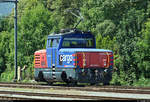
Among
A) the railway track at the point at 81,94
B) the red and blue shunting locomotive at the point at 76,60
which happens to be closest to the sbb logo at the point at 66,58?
the red and blue shunting locomotive at the point at 76,60

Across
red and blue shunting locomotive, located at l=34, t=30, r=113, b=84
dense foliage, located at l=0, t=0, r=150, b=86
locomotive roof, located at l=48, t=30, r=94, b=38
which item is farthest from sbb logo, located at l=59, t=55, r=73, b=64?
dense foliage, located at l=0, t=0, r=150, b=86

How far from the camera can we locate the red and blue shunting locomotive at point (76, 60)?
22.4 m

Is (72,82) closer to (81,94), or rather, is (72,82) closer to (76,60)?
(76,60)

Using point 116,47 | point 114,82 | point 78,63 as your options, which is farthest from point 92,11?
point 78,63

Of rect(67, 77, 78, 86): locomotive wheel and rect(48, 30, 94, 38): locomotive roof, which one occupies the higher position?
rect(48, 30, 94, 38): locomotive roof

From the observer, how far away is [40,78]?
25859 millimetres

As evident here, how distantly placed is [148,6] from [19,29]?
47.3 feet

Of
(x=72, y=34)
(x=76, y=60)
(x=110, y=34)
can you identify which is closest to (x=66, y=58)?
(x=76, y=60)

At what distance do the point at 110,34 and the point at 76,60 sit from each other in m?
17.3

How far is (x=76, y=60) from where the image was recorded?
2230 centimetres

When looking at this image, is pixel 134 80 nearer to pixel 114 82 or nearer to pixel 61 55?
pixel 114 82

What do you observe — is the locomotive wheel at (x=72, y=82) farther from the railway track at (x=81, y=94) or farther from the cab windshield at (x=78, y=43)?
the railway track at (x=81, y=94)

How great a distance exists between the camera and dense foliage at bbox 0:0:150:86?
31078 mm

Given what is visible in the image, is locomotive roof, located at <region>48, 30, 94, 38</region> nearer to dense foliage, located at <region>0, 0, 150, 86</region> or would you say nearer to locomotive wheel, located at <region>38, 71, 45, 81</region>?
locomotive wheel, located at <region>38, 71, 45, 81</region>
